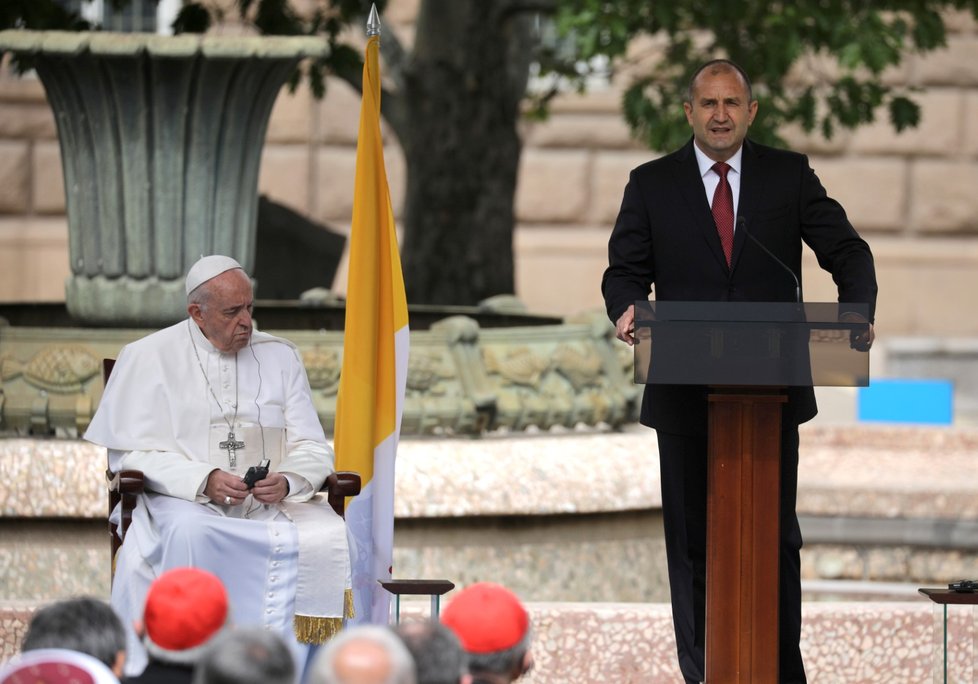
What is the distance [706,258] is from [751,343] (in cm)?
67

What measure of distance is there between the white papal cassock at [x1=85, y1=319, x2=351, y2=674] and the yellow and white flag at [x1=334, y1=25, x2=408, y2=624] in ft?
1.00

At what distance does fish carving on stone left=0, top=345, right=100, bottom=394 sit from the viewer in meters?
7.68

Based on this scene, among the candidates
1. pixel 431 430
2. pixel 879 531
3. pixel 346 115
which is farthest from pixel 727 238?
pixel 346 115

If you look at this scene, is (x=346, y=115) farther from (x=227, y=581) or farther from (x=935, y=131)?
(x=227, y=581)

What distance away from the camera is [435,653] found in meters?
3.72

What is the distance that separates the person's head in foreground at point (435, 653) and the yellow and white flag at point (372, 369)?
2521mm

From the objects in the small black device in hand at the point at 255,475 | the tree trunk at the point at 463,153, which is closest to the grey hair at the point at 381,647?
the small black device in hand at the point at 255,475

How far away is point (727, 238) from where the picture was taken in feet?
18.2

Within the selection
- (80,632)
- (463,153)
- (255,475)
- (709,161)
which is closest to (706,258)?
(709,161)

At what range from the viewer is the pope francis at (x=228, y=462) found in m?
5.70

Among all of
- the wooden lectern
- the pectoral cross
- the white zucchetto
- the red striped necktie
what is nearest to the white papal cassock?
the pectoral cross

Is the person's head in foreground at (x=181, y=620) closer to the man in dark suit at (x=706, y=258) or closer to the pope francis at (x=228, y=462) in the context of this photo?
the pope francis at (x=228, y=462)

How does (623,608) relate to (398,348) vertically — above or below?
below

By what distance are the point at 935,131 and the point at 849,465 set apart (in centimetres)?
745
